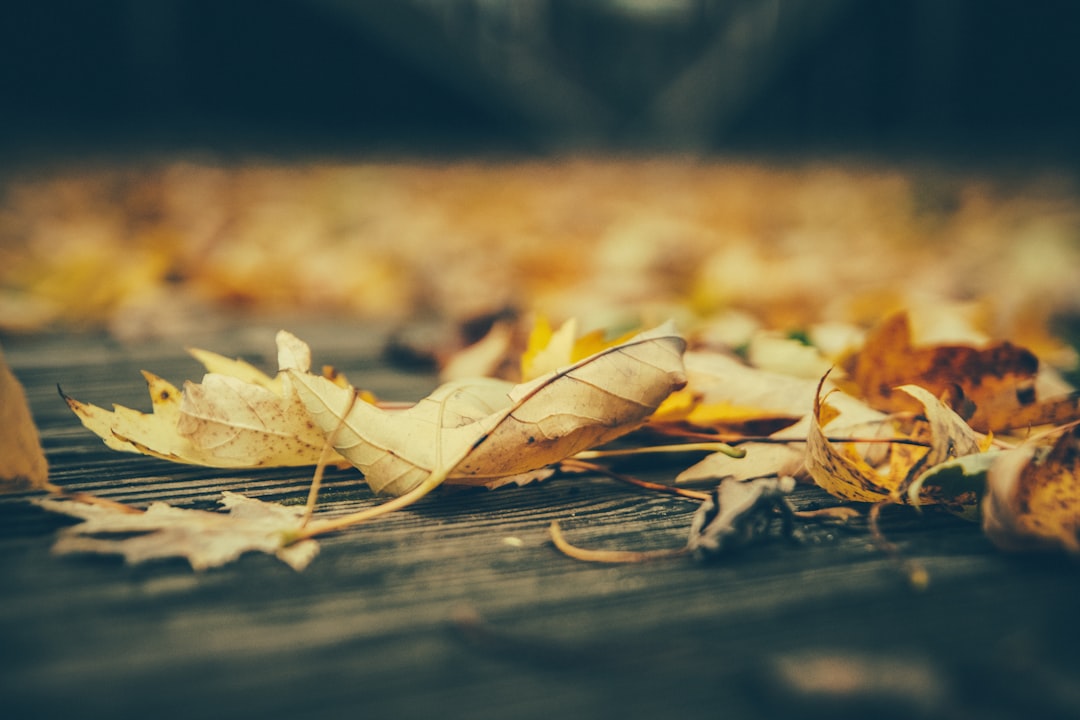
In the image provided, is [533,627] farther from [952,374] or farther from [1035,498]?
[952,374]

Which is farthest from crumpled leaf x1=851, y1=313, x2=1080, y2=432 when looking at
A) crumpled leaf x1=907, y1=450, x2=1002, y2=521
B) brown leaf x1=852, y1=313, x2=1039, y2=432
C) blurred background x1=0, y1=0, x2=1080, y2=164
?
blurred background x1=0, y1=0, x2=1080, y2=164

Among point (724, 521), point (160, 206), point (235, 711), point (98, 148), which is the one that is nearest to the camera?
point (235, 711)

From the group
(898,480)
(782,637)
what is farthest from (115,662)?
(898,480)

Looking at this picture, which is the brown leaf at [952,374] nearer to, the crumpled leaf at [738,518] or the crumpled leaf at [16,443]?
the crumpled leaf at [738,518]

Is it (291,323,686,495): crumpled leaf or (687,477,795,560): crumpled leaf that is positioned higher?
(291,323,686,495): crumpled leaf

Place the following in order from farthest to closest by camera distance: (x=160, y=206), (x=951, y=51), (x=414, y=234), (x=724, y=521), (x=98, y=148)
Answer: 1. (x=951, y=51)
2. (x=98, y=148)
3. (x=160, y=206)
4. (x=414, y=234)
5. (x=724, y=521)

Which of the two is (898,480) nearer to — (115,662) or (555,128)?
(115,662)

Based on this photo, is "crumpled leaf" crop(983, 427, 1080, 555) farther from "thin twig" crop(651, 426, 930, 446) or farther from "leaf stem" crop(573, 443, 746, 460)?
"leaf stem" crop(573, 443, 746, 460)
